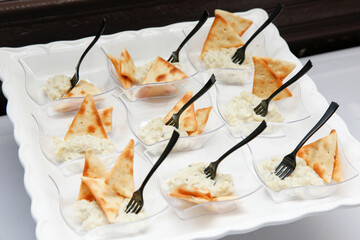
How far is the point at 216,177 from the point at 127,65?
0.52m

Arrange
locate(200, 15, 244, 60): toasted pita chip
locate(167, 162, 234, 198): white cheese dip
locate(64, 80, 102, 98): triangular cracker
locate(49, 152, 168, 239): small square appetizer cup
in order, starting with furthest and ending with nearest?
1. locate(200, 15, 244, 60): toasted pita chip
2. locate(64, 80, 102, 98): triangular cracker
3. locate(167, 162, 234, 198): white cheese dip
4. locate(49, 152, 168, 239): small square appetizer cup

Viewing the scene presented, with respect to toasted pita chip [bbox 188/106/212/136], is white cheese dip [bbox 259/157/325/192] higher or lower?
lower

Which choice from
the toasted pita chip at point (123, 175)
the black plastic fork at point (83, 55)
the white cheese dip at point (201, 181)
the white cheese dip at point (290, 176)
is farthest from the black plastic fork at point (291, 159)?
the black plastic fork at point (83, 55)

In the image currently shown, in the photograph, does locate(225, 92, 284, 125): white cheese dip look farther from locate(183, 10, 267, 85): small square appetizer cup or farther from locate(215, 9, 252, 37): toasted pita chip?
locate(215, 9, 252, 37): toasted pita chip

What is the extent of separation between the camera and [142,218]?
4.30 ft

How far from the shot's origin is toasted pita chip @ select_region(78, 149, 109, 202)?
4.51ft

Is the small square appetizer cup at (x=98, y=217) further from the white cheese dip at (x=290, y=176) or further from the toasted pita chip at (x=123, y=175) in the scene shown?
the white cheese dip at (x=290, y=176)

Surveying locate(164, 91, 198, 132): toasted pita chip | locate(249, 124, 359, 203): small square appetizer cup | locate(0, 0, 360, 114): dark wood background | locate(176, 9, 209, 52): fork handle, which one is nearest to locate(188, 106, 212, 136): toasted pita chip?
locate(164, 91, 198, 132): toasted pita chip

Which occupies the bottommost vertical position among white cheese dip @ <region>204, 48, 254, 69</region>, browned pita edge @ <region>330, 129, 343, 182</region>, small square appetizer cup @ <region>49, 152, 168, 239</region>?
small square appetizer cup @ <region>49, 152, 168, 239</region>

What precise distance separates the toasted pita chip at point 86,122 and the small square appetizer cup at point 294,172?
17.8 inches

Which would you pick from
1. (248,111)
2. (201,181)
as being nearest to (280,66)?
(248,111)

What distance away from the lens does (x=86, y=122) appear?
156 cm

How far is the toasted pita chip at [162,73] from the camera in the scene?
1.75 meters

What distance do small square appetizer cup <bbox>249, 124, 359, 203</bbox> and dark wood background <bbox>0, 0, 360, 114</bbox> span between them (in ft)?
2.36
